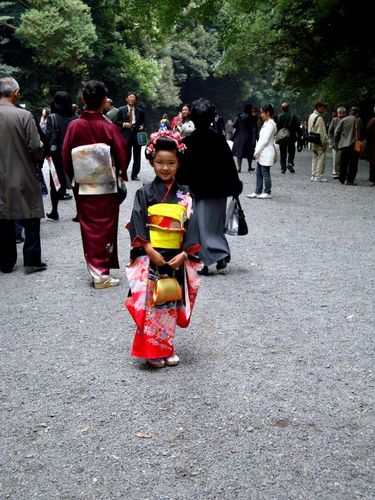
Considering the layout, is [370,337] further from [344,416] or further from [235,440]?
[235,440]

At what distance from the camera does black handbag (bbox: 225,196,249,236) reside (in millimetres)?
7297

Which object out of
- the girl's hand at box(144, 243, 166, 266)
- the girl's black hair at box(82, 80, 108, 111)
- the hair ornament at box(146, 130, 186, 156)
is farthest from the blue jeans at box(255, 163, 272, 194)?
the girl's hand at box(144, 243, 166, 266)

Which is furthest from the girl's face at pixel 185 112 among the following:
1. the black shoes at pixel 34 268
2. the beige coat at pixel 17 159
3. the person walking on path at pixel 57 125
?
the black shoes at pixel 34 268

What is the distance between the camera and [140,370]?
174 inches

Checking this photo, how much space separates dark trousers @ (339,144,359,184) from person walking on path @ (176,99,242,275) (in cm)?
923

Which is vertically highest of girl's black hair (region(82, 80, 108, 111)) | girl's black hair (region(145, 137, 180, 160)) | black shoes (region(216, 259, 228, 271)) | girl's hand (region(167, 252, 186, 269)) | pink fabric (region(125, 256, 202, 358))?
girl's black hair (region(82, 80, 108, 111))

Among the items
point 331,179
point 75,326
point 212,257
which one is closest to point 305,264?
point 212,257

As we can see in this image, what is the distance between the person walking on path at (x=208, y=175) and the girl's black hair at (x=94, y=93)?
998 millimetres

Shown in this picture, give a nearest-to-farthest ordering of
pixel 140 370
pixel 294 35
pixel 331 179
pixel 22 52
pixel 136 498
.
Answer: pixel 136 498, pixel 140 370, pixel 331 179, pixel 294 35, pixel 22 52

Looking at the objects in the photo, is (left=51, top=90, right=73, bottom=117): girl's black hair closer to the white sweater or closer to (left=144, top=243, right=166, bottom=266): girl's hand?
the white sweater

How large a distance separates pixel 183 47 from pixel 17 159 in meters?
49.7

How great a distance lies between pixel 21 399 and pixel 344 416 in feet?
6.45

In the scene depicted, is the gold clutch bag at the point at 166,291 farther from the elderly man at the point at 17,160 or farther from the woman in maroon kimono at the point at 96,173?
the elderly man at the point at 17,160

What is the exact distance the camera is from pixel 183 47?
177 ft
